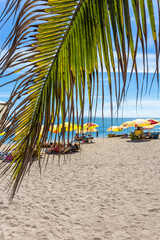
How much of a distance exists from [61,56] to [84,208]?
18.1 ft

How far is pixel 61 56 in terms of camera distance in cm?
131

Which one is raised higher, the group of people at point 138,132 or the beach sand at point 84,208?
the group of people at point 138,132

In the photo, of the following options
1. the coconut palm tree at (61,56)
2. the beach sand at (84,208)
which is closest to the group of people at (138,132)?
the beach sand at (84,208)

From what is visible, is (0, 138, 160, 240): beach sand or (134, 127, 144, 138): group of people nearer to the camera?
(0, 138, 160, 240): beach sand

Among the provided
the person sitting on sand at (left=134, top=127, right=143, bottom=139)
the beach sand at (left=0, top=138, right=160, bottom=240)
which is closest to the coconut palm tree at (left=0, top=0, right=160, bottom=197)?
the beach sand at (left=0, top=138, right=160, bottom=240)

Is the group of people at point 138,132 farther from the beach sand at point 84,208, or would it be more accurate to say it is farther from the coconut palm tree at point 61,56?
the coconut palm tree at point 61,56

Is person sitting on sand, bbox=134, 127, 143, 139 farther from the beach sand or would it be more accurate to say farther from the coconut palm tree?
the coconut palm tree

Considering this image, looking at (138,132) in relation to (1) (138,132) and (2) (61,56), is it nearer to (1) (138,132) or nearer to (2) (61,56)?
(1) (138,132)

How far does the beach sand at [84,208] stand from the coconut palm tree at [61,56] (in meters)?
2.88

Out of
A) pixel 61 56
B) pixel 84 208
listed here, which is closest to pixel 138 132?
pixel 84 208

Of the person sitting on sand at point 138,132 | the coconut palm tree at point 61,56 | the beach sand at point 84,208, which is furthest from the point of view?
the person sitting on sand at point 138,132

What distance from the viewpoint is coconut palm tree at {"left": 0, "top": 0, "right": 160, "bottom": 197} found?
994 mm

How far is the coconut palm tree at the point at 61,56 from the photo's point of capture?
3.26ft

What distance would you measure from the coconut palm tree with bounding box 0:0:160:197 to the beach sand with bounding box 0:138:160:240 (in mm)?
2880
